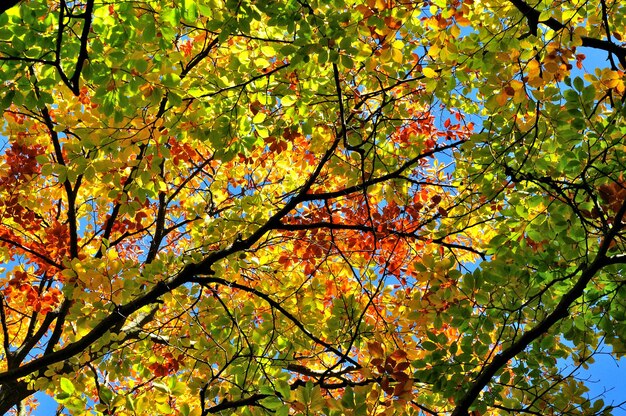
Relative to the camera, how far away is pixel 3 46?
3.38 metres

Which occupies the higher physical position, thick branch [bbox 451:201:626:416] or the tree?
the tree

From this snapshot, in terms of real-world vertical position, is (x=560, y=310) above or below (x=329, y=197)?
below

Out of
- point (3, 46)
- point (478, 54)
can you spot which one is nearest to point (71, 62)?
point (3, 46)

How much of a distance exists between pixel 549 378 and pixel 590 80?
100 inches

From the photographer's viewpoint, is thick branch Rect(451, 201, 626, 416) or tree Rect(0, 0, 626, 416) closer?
thick branch Rect(451, 201, 626, 416)

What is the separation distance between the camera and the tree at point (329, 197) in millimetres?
3557

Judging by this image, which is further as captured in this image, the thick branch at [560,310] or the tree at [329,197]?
the tree at [329,197]

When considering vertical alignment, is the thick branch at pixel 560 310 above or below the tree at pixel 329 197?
below

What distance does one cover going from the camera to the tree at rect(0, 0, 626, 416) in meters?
3.56

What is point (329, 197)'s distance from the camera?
5086 mm

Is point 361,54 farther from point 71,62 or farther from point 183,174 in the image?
point 183,174

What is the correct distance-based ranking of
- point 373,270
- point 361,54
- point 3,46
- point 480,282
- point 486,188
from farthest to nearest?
point 373,270
point 486,188
point 361,54
point 480,282
point 3,46

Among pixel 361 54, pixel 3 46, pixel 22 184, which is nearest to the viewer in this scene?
pixel 3 46

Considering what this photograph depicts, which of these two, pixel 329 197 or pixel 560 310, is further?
pixel 329 197
